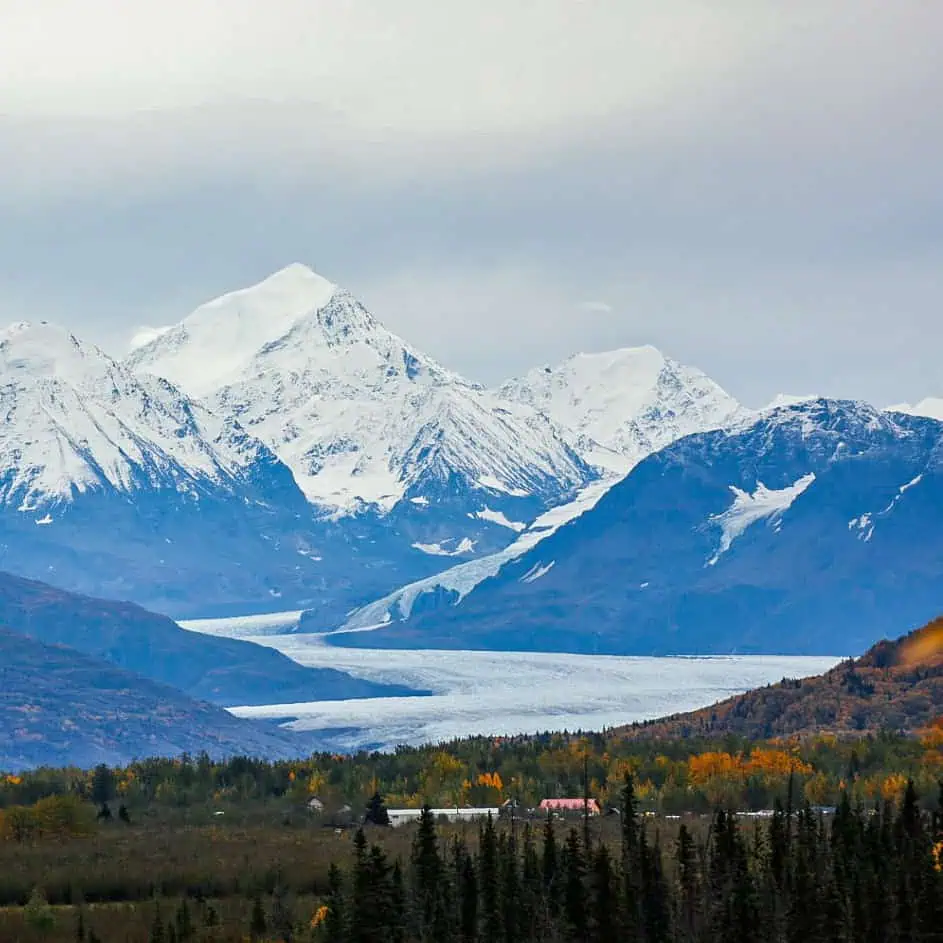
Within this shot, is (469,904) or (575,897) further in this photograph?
(469,904)

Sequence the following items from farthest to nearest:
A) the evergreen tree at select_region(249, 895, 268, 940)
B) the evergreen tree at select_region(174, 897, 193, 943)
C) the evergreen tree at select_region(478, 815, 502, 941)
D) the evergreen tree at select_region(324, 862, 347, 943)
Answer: the evergreen tree at select_region(478, 815, 502, 941) → the evergreen tree at select_region(249, 895, 268, 940) → the evergreen tree at select_region(174, 897, 193, 943) → the evergreen tree at select_region(324, 862, 347, 943)

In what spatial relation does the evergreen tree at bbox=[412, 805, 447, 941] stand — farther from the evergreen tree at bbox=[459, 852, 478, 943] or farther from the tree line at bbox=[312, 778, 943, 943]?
the evergreen tree at bbox=[459, 852, 478, 943]

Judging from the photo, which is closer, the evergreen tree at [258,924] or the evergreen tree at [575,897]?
the evergreen tree at [575,897]

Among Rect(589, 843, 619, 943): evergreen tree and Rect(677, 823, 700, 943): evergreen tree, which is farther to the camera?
Rect(677, 823, 700, 943): evergreen tree

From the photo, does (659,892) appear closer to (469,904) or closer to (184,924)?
(469,904)

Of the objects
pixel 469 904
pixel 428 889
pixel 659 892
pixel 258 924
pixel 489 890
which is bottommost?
pixel 258 924

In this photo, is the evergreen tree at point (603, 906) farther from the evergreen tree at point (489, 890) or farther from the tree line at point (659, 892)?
the evergreen tree at point (489, 890)

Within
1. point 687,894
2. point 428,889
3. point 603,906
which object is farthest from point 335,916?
point 687,894

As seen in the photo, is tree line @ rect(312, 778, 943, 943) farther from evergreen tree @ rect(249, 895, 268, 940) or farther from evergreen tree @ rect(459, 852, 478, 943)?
evergreen tree @ rect(249, 895, 268, 940)

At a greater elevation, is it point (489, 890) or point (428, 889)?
point (428, 889)

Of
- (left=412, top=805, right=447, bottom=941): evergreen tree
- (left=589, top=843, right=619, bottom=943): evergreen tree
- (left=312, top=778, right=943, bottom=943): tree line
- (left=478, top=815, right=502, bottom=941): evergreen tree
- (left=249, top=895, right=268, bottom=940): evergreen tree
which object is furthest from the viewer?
(left=412, top=805, right=447, bottom=941): evergreen tree

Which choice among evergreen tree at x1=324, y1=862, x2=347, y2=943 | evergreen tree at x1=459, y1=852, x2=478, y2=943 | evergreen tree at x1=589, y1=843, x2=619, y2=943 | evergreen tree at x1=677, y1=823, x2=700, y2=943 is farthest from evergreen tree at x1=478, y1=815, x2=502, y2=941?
evergreen tree at x1=677, y1=823, x2=700, y2=943

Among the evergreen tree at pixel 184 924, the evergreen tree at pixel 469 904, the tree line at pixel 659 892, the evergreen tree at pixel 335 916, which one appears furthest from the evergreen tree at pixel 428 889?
the evergreen tree at pixel 184 924

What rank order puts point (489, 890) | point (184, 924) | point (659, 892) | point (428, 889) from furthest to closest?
point (428, 889) < point (659, 892) < point (489, 890) < point (184, 924)
